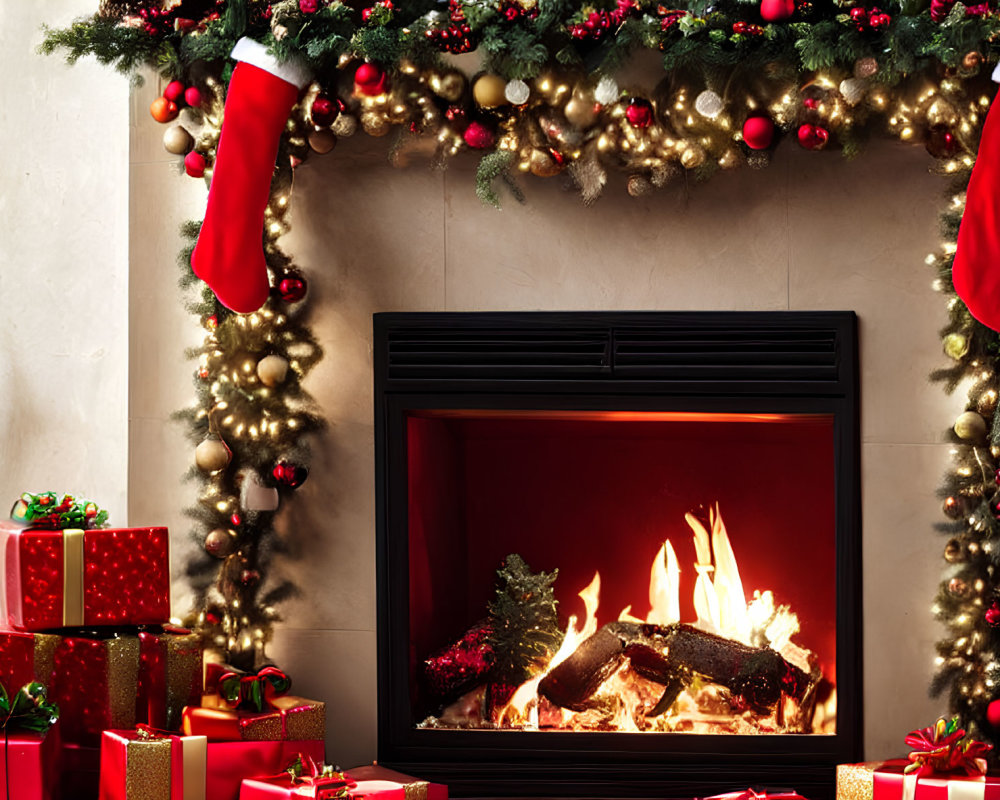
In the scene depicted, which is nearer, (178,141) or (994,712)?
(994,712)

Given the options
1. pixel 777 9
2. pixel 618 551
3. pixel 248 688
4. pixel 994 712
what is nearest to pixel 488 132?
pixel 777 9

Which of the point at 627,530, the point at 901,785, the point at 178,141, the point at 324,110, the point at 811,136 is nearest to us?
the point at 901,785

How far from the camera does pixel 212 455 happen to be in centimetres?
270

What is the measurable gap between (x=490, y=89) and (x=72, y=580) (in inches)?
53.1

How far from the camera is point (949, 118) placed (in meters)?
2.47

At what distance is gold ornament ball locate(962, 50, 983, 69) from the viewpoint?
234 centimetres

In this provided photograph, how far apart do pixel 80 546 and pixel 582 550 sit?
1174mm

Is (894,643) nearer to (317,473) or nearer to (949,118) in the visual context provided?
(949,118)

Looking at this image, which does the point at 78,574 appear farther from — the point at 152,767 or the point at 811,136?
the point at 811,136

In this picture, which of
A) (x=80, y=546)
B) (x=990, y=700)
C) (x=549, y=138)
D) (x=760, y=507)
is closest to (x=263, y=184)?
(x=549, y=138)

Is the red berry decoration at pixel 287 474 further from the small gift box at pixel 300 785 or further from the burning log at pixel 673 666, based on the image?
the burning log at pixel 673 666

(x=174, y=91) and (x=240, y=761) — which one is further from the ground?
(x=174, y=91)

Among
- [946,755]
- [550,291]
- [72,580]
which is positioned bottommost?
[946,755]

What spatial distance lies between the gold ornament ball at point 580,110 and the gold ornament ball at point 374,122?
40 cm
